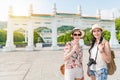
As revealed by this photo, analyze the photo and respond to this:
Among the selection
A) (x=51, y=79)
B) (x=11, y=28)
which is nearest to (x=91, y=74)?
(x=51, y=79)

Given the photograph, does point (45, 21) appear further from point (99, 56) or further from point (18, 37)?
point (18, 37)

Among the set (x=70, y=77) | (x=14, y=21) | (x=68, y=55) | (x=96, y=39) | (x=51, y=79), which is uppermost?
(x=14, y=21)

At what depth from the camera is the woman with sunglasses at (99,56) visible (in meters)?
3.70

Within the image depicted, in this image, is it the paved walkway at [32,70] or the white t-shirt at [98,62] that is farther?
the paved walkway at [32,70]

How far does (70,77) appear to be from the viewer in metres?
3.84

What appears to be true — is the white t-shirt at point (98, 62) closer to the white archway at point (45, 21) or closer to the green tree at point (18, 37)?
the white archway at point (45, 21)

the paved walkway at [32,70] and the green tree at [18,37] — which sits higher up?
the green tree at [18,37]

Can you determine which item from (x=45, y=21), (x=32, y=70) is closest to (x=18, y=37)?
(x=45, y=21)

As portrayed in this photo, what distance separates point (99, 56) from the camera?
12.3 feet

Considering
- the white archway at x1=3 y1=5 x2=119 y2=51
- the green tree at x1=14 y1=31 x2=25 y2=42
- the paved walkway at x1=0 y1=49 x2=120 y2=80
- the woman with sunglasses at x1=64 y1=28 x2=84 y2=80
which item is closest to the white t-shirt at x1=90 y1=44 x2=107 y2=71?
the woman with sunglasses at x1=64 y1=28 x2=84 y2=80

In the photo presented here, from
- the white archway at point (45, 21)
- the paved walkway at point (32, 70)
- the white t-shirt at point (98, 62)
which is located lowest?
the paved walkway at point (32, 70)

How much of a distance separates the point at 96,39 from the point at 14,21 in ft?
90.8

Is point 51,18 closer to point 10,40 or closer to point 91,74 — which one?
point 10,40

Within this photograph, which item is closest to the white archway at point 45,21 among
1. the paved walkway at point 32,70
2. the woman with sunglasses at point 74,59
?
the paved walkway at point 32,70
